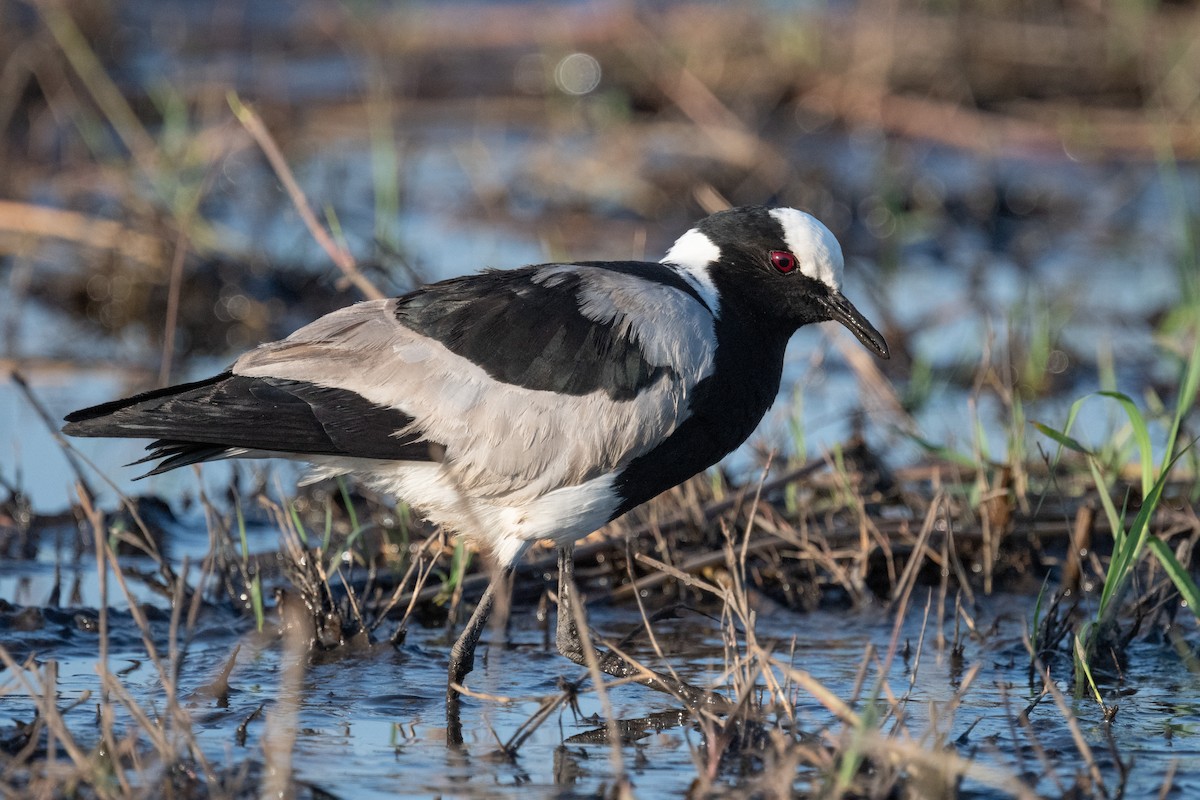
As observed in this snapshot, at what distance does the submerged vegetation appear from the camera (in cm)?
394

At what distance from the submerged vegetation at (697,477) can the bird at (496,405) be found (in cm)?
22

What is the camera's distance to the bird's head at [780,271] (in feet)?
15.6

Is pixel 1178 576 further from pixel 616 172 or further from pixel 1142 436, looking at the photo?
pixel 616 172

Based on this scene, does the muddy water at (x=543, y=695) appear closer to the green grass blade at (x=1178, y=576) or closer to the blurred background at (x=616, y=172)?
the green grass blade at (x=1178, y=576)

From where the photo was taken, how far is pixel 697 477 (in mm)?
5465

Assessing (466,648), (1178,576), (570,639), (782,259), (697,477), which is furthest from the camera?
(697,477)

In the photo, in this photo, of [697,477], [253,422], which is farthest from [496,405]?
[697,477]

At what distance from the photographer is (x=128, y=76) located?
37.2 ft

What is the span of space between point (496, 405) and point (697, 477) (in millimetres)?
1253

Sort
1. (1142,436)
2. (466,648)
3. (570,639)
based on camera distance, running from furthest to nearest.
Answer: (570,639) < (466,648) < (1142,436)

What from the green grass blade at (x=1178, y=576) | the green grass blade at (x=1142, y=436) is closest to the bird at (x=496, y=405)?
the green grass blade at (x=1142, y=436)

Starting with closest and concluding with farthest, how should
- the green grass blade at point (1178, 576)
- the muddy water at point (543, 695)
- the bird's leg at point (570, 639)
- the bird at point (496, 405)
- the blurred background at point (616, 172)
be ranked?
the muddy water at point (543, 695) → the green grass blade at point (1178, 576) → the bird at point (496, 405) → the bird's leg at point (570, 639) → the blurred background at point (616, 172)

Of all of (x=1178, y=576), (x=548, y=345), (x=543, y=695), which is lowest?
(x=543, y=695)

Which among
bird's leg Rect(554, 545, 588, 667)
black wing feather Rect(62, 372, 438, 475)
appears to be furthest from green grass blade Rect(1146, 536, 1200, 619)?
black wing feather Rect(62, 372, 438, 475)
